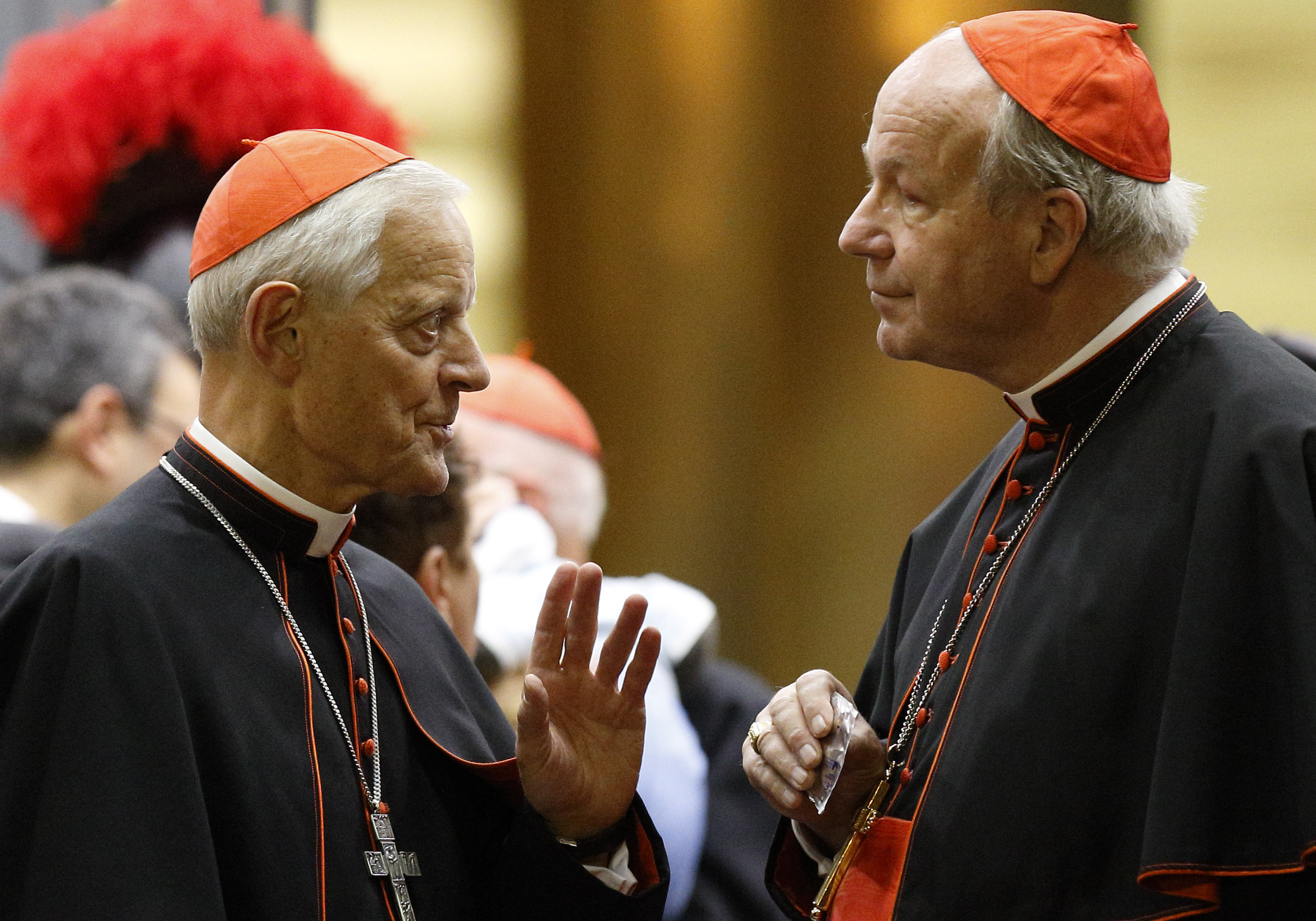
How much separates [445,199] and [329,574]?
554 millimetres

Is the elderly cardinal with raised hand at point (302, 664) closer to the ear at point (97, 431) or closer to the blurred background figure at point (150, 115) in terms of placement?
the ear at point (97, 431)

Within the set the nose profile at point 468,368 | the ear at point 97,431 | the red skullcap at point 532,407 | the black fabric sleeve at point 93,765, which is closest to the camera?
the black fabric sleeve at point 93,765

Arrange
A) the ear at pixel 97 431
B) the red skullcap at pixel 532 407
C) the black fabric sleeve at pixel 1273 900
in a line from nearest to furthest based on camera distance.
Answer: the black fabric sleeve at pixel 1273 900
the ear at pixel 97 431
the red skullcap at pixel 532 407

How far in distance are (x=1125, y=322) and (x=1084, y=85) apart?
1.12ft

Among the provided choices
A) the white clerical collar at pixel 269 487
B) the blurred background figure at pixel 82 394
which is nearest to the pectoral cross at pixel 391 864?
the white clerical collar at pixel 269 487

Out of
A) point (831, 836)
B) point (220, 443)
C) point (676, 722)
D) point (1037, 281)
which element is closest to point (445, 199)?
point (220, 443)

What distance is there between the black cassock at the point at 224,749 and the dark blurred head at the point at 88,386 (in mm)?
1511

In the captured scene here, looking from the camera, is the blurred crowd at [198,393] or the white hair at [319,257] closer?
the white hair at [319,257]

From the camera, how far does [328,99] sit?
425 centimetres

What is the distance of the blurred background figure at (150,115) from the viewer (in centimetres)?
414

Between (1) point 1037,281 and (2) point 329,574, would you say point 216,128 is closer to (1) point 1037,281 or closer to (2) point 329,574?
(2) point 329,574

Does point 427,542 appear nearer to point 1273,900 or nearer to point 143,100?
point 1273,900

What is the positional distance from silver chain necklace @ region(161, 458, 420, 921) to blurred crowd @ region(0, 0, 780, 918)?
2.83 feet

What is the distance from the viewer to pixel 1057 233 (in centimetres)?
222
